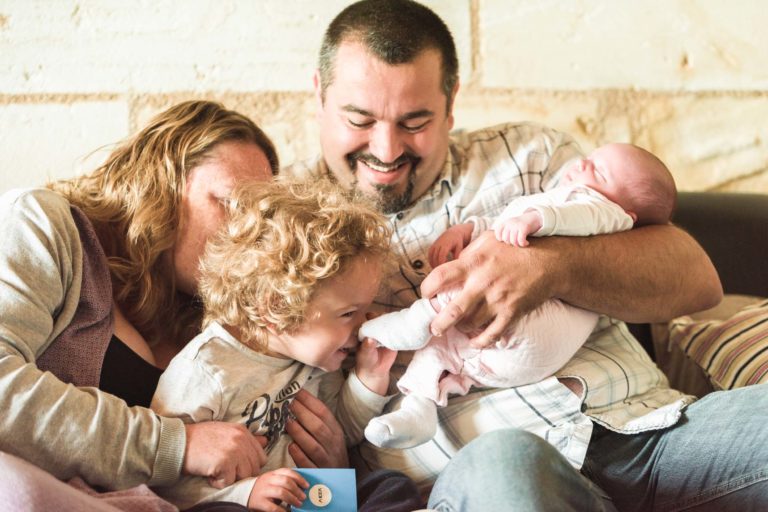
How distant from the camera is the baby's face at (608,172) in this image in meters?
1.58

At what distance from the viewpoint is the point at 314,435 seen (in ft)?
4.91

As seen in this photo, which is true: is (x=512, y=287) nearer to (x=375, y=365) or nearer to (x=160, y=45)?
(x=375, y=365)

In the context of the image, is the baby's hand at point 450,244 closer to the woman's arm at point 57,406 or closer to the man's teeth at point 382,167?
the man's teeth at point 382,167

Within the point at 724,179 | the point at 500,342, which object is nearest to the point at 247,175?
the point at 500,342

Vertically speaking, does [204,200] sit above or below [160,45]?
below

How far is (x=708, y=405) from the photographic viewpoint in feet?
4.85

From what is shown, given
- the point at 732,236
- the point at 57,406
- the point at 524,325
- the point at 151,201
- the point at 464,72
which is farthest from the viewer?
the point at 464,72

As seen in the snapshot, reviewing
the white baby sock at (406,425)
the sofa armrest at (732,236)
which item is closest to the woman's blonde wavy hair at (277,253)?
the white baby sock at (406,425)

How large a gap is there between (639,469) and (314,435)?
607 mm

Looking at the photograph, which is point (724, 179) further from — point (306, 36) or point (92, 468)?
point (92, 468)

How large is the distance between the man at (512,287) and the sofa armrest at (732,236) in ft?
1.40

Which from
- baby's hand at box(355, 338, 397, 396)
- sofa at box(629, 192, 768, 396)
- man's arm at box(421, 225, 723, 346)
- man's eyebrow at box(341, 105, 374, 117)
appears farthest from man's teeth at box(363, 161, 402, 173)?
sofa at box(629, 192, 768, 396)

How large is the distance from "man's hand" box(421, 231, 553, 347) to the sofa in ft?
2.14

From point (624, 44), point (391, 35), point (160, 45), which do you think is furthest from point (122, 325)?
point (624, 44)
